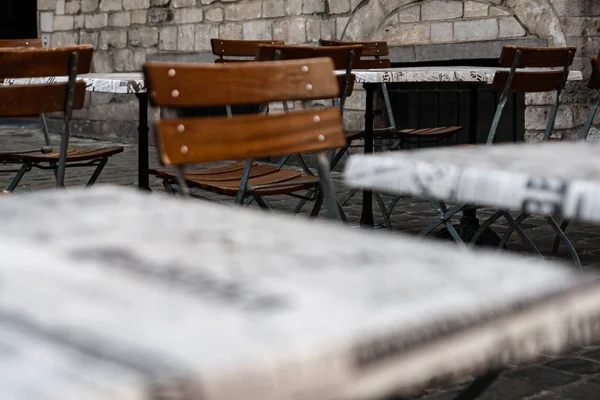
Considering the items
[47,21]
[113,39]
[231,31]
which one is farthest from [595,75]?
[47,21]

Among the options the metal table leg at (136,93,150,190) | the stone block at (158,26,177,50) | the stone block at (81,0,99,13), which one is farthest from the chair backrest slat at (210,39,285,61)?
the stone block at (81,0,99,13)

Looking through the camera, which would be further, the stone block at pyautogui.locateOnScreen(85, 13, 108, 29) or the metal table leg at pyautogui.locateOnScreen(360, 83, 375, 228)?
the stone block at pyautogui.locateOnScreen(85, 13, 108, 29)

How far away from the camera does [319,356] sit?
769 millimetres

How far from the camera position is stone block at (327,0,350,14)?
8500 mm

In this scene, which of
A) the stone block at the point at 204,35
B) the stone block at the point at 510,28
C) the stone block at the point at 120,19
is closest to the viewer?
the stone block at the point at 510,28

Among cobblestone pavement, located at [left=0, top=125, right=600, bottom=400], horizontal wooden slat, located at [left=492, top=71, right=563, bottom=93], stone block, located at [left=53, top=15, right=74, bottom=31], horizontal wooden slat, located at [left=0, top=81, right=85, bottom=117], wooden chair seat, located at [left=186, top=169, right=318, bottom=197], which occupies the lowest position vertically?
cobblestone pavement, located at [left=0, top=125, right=600, bottom=400]

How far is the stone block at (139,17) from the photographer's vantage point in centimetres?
1064

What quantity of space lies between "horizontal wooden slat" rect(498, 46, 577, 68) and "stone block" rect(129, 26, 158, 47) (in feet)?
21.5

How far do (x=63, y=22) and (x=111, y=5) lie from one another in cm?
97

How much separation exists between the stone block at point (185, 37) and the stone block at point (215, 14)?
256mm

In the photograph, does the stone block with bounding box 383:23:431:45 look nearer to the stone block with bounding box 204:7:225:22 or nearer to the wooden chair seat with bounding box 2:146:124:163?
the stone block with bounding box 204:7:225:22

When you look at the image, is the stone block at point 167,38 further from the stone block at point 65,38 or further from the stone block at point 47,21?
the stone block at point 47,21

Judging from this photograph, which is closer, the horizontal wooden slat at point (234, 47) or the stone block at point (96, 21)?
the horizontal wooden slat at point (234, 47)

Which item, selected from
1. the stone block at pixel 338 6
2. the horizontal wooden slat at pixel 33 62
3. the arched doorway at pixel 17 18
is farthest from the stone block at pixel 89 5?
the horizontal wooden slat at pixel 33 62
